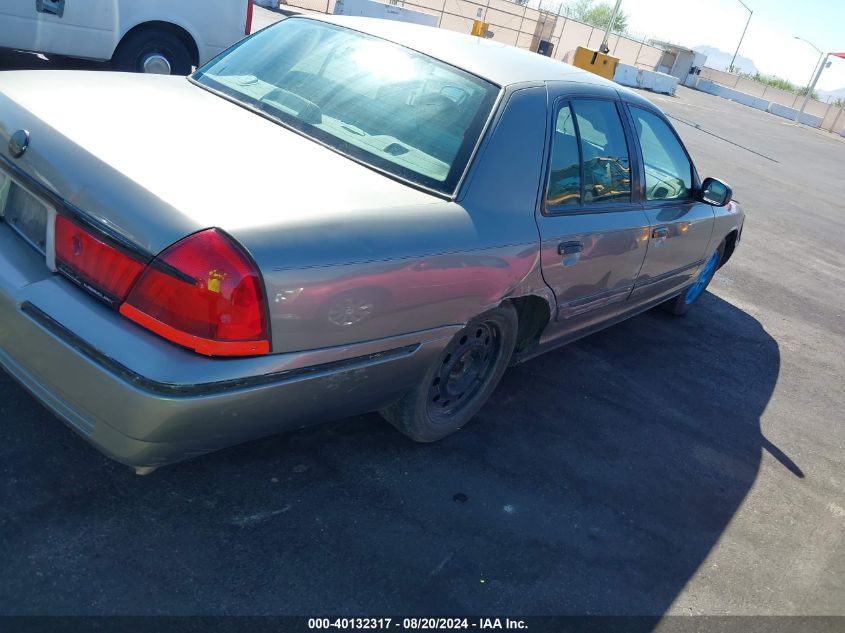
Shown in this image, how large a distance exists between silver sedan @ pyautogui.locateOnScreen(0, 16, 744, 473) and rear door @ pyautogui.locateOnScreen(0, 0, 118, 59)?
365cm

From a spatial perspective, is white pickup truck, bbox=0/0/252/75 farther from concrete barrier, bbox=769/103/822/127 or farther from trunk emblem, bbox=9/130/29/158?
concrete barrier, bbox=769/103/822/127

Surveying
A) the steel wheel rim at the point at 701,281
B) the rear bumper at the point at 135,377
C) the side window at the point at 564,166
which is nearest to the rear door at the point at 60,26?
the rear bumper at the point at 135,377

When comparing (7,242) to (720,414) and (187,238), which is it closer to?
(187,238)

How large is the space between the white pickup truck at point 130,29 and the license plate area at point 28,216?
460 cm

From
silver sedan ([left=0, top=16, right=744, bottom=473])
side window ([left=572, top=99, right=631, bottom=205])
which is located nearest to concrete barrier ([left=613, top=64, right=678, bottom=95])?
side window ([left=572, top=99, right=631, bottom=205])

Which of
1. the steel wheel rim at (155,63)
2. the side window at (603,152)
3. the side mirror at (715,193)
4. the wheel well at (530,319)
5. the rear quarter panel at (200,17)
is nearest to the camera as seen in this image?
the wheel well at (530,319)

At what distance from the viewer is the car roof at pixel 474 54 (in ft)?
11.3

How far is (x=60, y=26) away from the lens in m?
6.65

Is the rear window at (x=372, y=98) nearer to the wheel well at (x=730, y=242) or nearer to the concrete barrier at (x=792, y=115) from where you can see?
the wheel well at (x=730, y=242)

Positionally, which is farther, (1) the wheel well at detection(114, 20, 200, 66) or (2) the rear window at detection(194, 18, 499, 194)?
(1) the wheel well at detection(114, 20, 200, 66)

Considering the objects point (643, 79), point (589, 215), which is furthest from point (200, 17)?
point (643, 79)

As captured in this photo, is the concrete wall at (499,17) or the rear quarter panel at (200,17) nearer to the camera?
the rear quarter panel at (200,17)

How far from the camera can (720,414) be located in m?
4.70

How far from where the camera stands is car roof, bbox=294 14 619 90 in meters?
3.44
